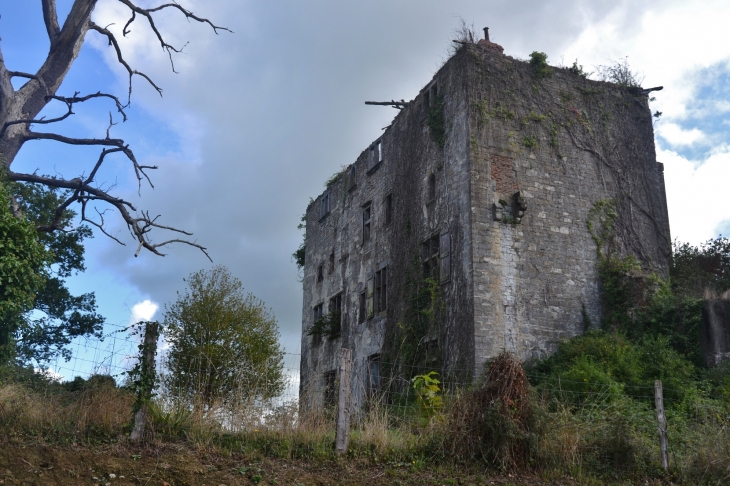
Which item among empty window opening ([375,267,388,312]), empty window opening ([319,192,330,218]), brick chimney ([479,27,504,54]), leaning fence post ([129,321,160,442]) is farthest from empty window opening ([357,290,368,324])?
leaning fence post ([129,321,160,442])

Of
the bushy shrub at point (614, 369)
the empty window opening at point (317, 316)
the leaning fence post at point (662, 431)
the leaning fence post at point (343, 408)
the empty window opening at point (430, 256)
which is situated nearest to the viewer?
the leaning fence post at point (343, 408)

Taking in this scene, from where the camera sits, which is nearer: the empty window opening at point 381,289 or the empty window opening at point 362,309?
the empty window opening at point 381,289

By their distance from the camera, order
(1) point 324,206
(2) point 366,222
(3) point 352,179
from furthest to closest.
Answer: (1) point 324,206
(3) point 352,179
(2) point 366,222

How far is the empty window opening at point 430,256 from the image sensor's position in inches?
757

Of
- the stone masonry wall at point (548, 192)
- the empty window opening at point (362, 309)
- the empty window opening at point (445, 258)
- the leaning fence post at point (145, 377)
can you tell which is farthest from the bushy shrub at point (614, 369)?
the leaning fence post at point (145, 377)

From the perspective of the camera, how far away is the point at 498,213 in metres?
18.2

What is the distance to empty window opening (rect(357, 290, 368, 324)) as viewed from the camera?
23.2 metres

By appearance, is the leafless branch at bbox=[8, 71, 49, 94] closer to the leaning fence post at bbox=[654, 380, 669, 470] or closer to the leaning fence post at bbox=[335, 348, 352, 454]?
the leaning fence post at bbox=[335, 348, 352, 454]

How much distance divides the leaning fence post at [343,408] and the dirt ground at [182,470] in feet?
1.00

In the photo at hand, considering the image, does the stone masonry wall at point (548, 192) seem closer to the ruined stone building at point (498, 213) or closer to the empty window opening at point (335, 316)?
the ruined stone building at point (498, 213)

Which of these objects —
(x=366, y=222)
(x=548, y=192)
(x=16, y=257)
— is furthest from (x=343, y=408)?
(x=366, y=222)

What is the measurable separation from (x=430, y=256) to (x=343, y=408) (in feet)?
32.0

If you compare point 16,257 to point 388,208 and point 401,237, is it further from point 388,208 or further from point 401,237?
point 388,208

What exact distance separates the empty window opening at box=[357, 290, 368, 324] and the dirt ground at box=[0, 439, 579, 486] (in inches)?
517
